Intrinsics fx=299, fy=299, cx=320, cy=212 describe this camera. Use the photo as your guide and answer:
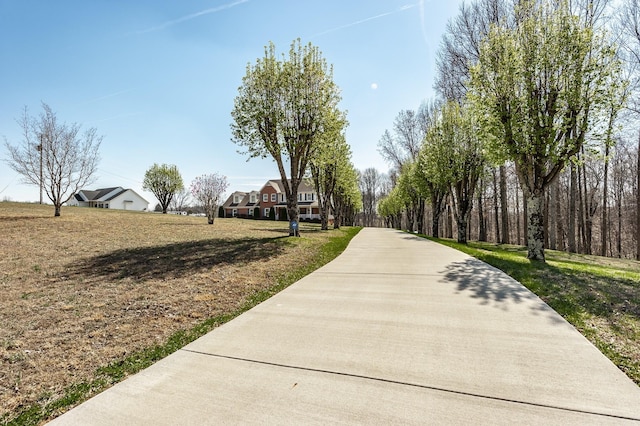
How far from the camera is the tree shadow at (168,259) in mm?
7051

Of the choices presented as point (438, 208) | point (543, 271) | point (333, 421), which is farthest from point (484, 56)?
point (438, 208)

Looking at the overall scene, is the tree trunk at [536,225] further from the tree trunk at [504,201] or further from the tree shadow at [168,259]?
the tree trunk at [504,201]

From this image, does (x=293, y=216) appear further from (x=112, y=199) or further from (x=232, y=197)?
(x=112, y=199)

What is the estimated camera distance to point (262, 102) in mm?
13945

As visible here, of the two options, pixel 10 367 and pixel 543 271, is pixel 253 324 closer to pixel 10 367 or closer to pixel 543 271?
pixel 10 367

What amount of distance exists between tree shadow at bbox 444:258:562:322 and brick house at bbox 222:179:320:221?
136 feet

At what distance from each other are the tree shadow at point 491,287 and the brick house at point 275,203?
41515mm

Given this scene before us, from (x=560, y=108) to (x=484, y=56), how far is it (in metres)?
3.33

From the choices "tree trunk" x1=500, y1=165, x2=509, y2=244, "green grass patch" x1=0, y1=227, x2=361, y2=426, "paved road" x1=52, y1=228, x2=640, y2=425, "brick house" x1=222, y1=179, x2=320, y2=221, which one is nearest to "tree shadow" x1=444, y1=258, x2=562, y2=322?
"paved road" x1=52, y1=228, x2=640, y2=425

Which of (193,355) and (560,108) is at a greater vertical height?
(560,108)

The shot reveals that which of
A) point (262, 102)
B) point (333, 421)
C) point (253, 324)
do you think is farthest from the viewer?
point (262, 102)

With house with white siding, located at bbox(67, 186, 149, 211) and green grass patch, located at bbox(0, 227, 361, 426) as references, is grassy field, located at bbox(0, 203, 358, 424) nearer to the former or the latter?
green grass patch, located at bbox(0, 227, 361, 426)

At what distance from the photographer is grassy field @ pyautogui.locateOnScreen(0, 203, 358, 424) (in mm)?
2928

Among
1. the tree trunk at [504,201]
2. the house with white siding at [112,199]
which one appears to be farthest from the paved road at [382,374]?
the house with white siding at [112,199]
